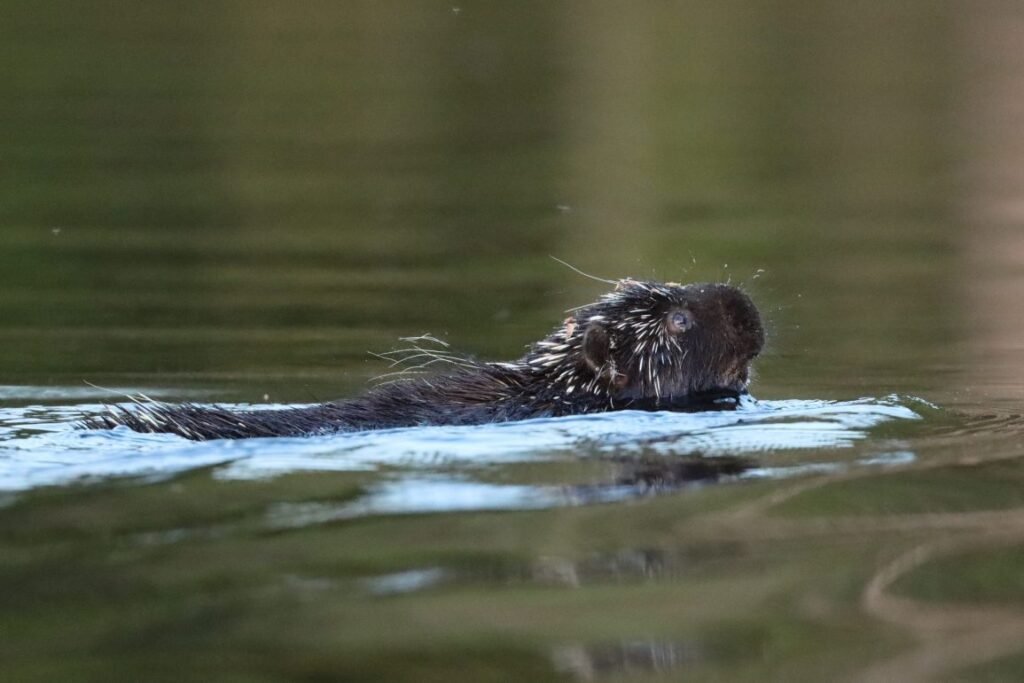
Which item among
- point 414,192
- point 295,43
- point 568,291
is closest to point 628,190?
point 414,192

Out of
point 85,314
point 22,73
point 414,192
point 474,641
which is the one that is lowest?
point 474,641

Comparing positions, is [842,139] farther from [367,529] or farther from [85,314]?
[367,529]

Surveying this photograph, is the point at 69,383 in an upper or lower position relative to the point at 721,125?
lower

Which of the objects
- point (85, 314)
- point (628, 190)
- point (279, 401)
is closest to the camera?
point (279, 401)

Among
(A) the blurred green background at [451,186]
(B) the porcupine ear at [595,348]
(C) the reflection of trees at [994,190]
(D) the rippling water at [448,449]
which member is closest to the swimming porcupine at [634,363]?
(B) the porcupine ear at [595,348]

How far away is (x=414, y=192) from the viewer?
21547 millimetres

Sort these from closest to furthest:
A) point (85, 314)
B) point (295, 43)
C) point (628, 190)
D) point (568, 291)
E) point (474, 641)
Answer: point (474, 641) → point (85, 314) → point (568, 291) → point (628, 190) → point (295, 43)

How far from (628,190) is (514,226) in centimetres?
435

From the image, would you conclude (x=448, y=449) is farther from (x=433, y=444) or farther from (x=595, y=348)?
(x=595, y=348)

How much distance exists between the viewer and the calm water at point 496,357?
6.09m

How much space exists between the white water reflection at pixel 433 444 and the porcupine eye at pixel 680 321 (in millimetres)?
598

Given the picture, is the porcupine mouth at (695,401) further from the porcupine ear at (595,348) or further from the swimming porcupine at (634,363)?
the porcupine ear at (595,348)

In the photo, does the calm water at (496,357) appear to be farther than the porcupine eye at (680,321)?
No

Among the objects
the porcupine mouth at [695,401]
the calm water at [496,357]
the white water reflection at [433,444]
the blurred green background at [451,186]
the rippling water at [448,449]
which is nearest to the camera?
the calm water at [496,357]
